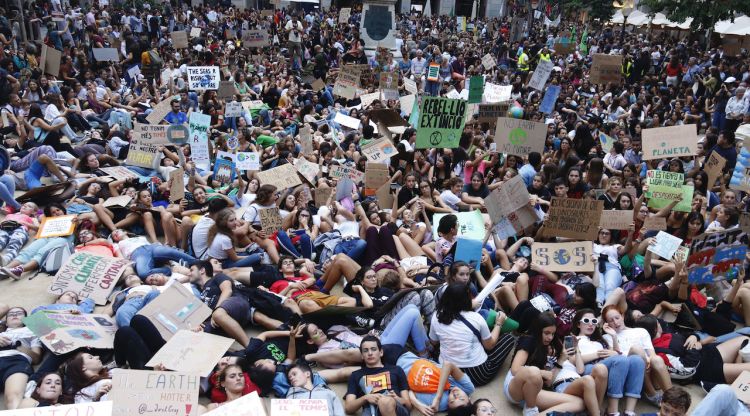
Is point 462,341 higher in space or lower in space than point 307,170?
lower

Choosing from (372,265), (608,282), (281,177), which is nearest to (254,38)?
(281,177)

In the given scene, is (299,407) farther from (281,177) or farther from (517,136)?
(517,136)

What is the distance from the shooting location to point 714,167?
30.2 feet

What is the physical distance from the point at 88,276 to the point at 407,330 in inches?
137

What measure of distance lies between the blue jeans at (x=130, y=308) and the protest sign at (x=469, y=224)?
357cm

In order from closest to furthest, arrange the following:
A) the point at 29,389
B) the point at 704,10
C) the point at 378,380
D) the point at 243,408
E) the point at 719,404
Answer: the point at 243,408
the point at 719,404
the point at 29,389
the point at 378,380
the point at 704,10

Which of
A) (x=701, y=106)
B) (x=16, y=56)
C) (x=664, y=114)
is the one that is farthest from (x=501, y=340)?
(x=16, y=56)

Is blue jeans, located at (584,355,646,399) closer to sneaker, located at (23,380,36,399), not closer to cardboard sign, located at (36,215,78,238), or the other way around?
sneaker, located at (23,380,36,399)

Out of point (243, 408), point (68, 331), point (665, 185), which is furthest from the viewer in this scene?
point (665, 185)

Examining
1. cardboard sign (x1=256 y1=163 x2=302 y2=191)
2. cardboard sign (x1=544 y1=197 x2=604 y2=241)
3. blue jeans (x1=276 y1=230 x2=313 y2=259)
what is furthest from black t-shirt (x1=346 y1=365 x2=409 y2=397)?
cardboard sign (x1=256 y1=163 x2=302 y2=191)

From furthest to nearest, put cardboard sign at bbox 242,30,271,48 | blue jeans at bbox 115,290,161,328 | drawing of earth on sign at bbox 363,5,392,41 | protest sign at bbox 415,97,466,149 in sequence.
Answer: drawing of earth on sign at bbox 363,5,392,41 < cardboard sign at bbox 242,30,271,48 < protest sign at bbox 415,97,466,149 < blue jeans at bbox 115,290,161,328

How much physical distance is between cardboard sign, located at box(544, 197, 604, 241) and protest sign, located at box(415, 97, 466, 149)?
10.5 ft

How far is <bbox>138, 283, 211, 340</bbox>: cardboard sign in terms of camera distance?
18.2 feet

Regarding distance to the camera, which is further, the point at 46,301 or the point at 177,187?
the point at 177,187
